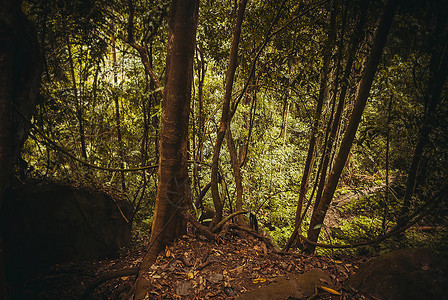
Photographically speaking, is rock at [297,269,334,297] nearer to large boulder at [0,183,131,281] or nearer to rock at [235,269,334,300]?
rock at [235,269,334,300]

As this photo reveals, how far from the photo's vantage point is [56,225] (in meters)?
3.22

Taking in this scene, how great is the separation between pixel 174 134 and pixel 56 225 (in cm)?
254

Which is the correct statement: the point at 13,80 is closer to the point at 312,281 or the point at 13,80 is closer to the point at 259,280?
the point at 259,280

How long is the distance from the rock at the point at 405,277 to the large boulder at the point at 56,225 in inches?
156

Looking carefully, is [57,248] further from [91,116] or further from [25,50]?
[25,50]

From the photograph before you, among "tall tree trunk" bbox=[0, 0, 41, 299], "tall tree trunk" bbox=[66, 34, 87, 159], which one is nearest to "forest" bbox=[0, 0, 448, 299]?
"tall tree trunk" bbox=[0, 0, 41, 299]

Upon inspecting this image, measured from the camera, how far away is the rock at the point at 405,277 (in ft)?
6.01

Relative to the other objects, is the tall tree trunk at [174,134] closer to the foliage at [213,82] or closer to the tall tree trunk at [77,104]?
the foliage at [213,82]

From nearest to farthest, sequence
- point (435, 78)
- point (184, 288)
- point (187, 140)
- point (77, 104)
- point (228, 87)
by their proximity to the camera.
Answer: point (184, 288)
point (435, 78)
point (228, 87)
point (187, 140)
point (77, 104)

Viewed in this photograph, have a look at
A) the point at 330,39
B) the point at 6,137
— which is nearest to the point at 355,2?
the point at 330,39

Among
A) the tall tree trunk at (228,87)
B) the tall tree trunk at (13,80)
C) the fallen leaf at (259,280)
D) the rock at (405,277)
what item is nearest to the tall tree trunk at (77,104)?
the tall tree trunk at (13,80)

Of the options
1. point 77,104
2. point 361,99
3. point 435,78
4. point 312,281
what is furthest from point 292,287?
point 77,104

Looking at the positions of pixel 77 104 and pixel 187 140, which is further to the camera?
pixel 77 104

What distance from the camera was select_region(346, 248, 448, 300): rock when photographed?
6.01 ft
